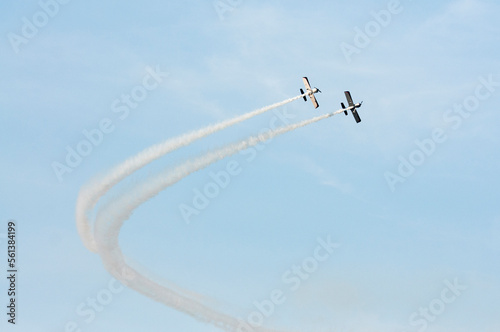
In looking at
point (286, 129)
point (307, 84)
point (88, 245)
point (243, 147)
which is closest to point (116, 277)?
point (88, 245)

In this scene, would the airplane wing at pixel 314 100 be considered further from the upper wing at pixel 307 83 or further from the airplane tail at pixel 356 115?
the airplane tail at pixel 356 115

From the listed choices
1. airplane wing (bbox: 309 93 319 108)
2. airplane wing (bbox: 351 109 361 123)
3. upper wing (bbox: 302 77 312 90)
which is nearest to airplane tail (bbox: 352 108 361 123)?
airplane wing (bbox: 351 109 361 123)

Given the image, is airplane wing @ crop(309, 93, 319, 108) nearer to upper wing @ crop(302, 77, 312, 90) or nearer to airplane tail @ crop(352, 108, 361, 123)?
upper wing @ crop(302, 77, 312, 90)

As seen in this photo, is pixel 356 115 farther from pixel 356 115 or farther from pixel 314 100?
pixel 314 100

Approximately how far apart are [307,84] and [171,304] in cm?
4608

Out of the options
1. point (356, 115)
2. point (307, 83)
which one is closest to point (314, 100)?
point (307, 83)

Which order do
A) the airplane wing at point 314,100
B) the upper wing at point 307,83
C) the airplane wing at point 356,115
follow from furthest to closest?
1. the upper wing at point 307,83
2. the airplane wing at point 314,100
3. the airplane wing at point 356,115

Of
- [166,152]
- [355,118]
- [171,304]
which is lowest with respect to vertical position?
[171,304]

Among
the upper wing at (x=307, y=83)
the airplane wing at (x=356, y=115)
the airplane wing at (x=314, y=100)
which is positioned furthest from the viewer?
the upper wing at (x=307, y=83)

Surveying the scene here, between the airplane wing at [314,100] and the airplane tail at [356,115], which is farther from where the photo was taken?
the airplane wing at [314,100]

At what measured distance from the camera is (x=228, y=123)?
114 metres

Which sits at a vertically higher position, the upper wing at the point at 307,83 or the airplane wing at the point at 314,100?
the upper wing at the point at 307,83

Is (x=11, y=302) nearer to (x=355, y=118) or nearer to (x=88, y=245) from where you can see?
(x=88, y=245)

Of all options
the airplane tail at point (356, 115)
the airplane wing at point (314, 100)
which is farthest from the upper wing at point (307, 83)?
the airplane tail at point (356, 115)
